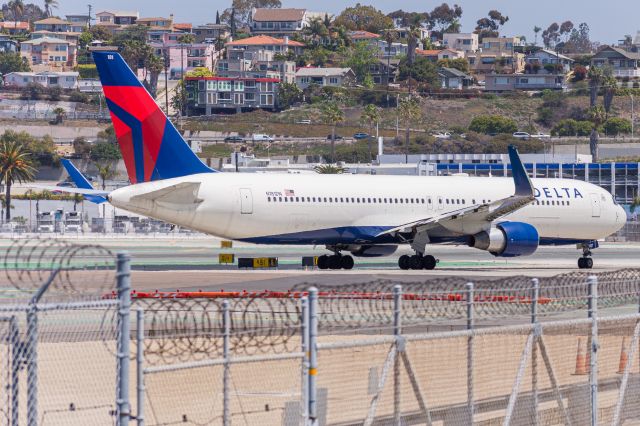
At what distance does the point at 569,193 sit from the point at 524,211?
2.79 meters

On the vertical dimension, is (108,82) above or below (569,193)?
above

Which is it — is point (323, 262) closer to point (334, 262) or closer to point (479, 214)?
point (334, 262)

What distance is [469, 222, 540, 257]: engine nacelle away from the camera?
4341 cm

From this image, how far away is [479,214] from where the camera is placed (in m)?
43.9

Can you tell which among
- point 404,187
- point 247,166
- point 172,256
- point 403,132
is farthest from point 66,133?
point 404,187

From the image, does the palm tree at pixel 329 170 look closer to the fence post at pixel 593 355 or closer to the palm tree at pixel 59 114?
the palm tree at pixel 59 114

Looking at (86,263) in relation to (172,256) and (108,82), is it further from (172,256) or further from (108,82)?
(172,256)

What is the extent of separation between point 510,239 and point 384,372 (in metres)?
30.0

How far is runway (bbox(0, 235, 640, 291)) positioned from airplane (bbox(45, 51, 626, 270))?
3.94 ft

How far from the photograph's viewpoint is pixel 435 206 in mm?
46250

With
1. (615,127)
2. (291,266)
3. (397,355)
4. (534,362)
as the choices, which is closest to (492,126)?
(615,127)

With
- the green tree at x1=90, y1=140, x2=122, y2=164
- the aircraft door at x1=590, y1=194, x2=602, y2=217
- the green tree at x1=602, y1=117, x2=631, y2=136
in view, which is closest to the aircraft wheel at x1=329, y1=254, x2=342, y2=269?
the aircraft door at x1=590, y1=194, x2=602, y2=217

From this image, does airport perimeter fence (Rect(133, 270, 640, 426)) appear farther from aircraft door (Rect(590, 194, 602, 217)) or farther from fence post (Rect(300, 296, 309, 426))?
aircraft door (Rect(590, 194, 602, 217))

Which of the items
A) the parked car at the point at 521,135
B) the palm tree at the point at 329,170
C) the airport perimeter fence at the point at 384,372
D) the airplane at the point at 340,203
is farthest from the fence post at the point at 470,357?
the parked car at the point at 521,135
